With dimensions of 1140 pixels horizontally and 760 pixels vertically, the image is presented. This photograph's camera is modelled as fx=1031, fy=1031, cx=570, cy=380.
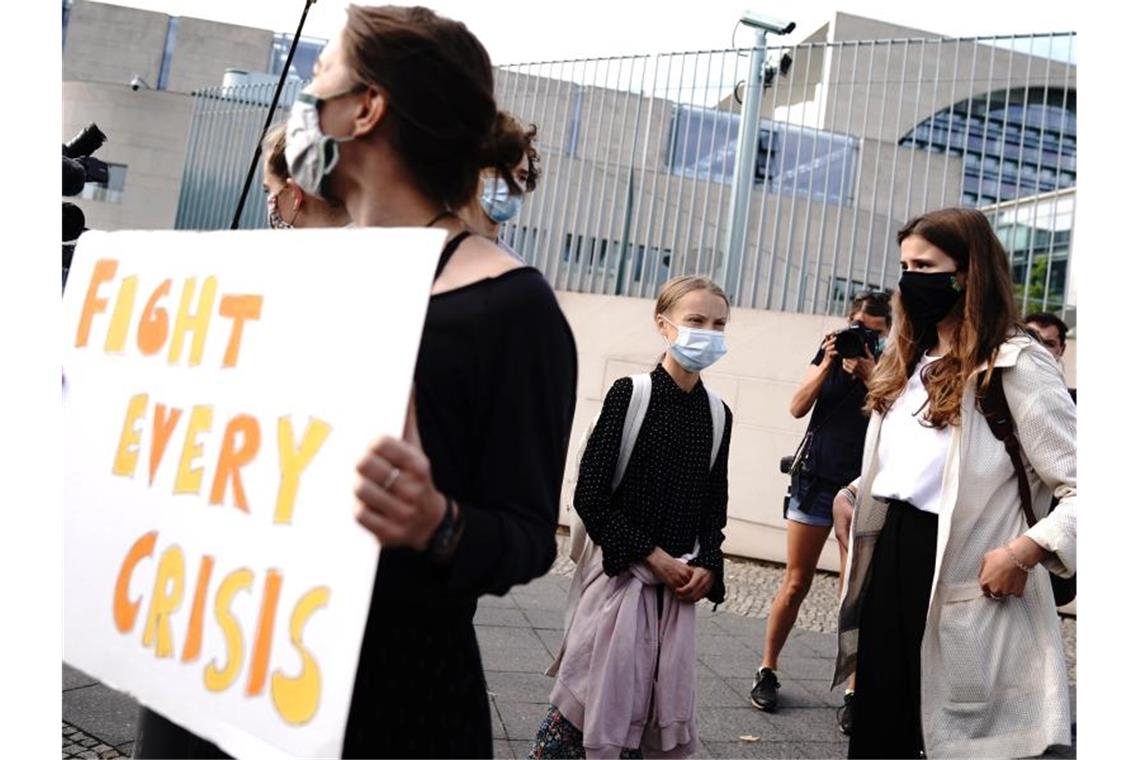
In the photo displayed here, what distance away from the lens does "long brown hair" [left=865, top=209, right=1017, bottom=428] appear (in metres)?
2.74

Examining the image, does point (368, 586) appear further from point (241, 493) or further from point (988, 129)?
point (988, 129)

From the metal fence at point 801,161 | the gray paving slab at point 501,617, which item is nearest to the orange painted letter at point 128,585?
the gray paving slab at point 501,617

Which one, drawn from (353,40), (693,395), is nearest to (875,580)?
(693,395)

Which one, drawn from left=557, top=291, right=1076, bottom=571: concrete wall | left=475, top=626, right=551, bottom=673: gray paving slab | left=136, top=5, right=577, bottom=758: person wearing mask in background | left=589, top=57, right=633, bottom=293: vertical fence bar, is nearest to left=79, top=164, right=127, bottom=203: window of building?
left=589, top=57, right=633, bottom=293: vertical fence bar

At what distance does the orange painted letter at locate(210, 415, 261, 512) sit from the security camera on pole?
7.63 m

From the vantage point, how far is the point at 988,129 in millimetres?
8055

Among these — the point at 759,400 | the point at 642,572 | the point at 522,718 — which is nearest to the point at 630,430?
the point at 642,572

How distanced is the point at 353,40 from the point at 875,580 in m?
2.07

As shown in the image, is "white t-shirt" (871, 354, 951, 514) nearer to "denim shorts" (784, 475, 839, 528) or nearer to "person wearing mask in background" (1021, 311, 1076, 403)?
"denim shorts" (784, 475, 839, 528)

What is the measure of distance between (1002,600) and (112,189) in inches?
679

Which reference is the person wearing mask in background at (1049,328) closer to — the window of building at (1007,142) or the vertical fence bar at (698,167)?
the window of building at (1007,142)

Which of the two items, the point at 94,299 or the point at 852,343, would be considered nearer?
the point at 94,299

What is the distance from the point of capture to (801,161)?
862cm

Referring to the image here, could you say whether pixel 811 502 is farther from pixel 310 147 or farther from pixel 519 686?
pixel 310 147
